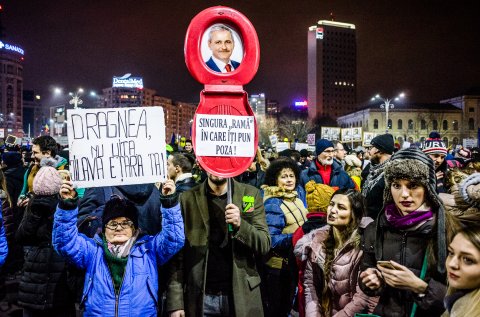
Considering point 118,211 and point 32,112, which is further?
point 32,112

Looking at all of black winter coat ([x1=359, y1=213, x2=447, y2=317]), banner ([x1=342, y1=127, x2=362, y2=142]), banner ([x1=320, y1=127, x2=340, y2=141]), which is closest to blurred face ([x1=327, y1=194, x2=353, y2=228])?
black winter coat ([x1=359, y1=213, x2=447, y2=317])

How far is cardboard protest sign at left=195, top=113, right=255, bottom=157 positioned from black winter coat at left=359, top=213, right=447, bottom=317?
120 centimetres

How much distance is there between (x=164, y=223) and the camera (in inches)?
148

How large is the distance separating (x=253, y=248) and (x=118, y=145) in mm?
1464

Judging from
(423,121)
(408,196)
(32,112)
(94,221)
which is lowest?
(94,221)

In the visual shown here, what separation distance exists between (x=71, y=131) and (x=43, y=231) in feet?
4.40

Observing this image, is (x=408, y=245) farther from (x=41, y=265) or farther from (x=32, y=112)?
(x=32, y=112)

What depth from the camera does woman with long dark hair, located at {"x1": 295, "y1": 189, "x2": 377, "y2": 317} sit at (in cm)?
374

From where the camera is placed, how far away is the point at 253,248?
3898 millimetres

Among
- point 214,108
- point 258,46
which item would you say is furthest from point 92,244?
point 258,46

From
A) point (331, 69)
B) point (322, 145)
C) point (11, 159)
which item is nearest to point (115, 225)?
point (322, 145)

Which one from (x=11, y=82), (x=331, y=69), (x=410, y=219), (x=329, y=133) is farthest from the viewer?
(x=331, y=69)

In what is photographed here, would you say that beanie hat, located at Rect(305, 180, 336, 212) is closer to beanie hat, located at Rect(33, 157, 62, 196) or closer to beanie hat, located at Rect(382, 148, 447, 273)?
beanie hat, located at Rect(382, 148, 447, 273)

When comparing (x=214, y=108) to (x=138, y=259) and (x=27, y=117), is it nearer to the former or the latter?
(x=138, y=259)
